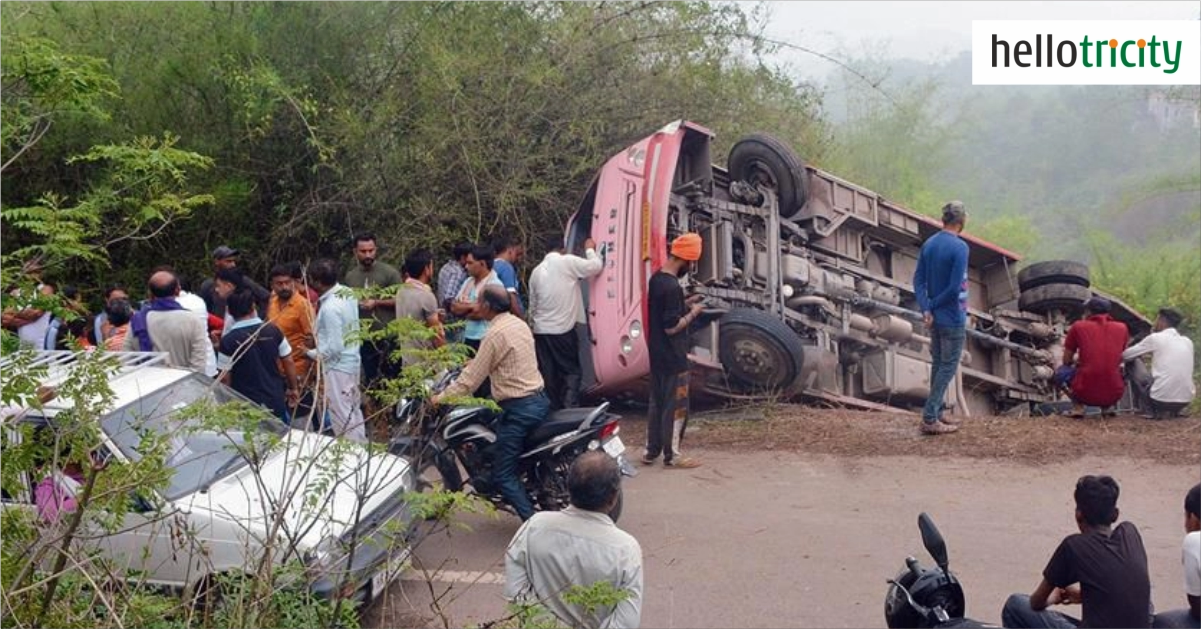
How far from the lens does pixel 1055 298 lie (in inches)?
411

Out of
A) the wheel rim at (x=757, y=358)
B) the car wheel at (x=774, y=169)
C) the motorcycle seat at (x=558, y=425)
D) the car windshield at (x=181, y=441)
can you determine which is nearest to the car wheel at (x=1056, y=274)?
the car wheel at (x=774, y=169)

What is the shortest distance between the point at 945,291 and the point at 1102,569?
13.5 ft

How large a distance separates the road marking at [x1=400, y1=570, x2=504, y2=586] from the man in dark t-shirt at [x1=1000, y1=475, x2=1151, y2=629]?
2.94 metres

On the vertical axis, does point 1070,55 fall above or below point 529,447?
above

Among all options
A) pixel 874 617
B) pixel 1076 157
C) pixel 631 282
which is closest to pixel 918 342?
pixel 631 282

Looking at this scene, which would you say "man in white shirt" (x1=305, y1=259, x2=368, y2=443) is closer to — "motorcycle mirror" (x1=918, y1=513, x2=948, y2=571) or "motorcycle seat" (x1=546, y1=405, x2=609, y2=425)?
"motorcycle seat" (x1=546, y1=405, x2=609, y2=425)

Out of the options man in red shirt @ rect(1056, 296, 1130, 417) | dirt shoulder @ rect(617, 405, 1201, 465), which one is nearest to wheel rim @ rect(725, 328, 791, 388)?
dirt shoulder @ rect(617, 405, 1201, 465)

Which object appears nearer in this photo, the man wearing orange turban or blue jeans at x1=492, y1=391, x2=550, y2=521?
blue jeans at x1=492, y1=391, x2=550, y2=521

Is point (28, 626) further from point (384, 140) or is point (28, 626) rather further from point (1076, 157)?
point (1076, 157)

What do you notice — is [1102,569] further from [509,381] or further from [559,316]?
[559,316]

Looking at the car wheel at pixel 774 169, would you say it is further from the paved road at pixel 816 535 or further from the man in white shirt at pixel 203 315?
the man in white shirt at pixel 203 315

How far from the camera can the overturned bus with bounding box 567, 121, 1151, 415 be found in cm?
905

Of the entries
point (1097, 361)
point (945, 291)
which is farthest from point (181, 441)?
point (1097, 361)

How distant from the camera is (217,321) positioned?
9.02 m
